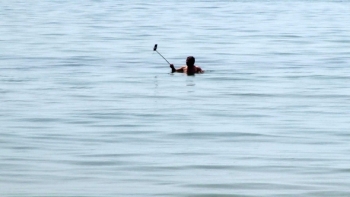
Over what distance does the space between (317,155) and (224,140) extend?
5.20ft

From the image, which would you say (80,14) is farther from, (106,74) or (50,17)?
(106,74)

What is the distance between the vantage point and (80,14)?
170 feet

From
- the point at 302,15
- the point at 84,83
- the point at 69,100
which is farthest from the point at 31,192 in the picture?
the point at 302,15

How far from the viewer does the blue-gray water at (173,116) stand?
34.7 feet

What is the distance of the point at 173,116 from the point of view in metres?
15.7

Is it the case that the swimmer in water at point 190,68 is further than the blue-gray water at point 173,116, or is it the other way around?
the swimmer in water at point 190,68

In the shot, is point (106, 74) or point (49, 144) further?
point (106, 74)

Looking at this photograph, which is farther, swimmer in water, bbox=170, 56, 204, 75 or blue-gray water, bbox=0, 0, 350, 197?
swimmer in water, bbox=170, 56, 204, 75

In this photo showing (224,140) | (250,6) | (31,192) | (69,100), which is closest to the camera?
(31,192)

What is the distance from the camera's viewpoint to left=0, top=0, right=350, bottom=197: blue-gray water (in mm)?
10578

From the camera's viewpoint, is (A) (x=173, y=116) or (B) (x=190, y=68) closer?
(A) (x=173, y=116)

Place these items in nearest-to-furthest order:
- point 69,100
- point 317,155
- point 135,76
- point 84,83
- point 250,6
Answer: point 317,155
point 69,100
point 84,83
point 135,76
point 250,6

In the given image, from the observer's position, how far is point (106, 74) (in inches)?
885

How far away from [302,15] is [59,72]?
106ft
